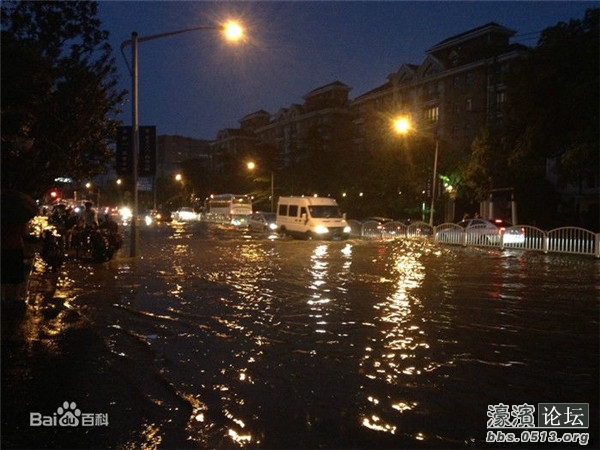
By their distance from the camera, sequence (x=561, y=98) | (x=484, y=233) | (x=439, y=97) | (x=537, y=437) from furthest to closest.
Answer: (x=439, y=97) < (x=484, y=233) < (x=561, y=98) < (x=537, y=437)

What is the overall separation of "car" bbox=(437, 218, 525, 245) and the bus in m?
26.9

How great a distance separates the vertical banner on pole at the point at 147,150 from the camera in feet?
73.5

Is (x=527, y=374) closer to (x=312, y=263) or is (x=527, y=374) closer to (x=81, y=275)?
(x=81, y=275)

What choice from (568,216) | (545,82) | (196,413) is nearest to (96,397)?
(196,413)

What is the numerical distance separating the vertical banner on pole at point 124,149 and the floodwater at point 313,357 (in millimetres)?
5762

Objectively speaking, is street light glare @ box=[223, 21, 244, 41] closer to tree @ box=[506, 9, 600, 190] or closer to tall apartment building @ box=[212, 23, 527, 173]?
tree @ box=[506, 9, 600, 190]

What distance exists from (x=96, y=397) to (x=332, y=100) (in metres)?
74.1

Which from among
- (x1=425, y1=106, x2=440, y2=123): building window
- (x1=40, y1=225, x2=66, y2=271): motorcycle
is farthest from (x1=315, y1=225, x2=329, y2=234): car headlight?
(x1=425, y1=106, x2=440, y2=123): building window

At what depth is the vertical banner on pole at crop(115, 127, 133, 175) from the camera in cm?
2111

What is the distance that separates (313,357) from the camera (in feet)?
25.8

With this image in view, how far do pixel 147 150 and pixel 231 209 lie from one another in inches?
1430

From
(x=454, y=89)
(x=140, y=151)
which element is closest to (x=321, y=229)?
(x=140, y=151)

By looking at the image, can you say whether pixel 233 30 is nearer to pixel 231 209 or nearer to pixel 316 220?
pixel 316 220

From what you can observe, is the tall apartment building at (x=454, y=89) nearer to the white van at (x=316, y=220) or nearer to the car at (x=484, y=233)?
the car at (x=484, y=233)
